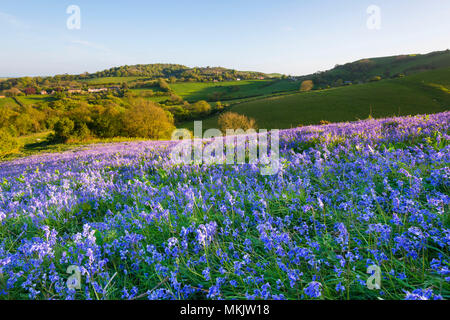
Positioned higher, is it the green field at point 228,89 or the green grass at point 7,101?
the green field at point 228,89

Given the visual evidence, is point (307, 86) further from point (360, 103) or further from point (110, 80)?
point (110, 80)

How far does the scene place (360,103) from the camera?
200 ft

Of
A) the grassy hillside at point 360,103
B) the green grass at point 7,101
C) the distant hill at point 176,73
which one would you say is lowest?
the grassy hillside at point 360,103

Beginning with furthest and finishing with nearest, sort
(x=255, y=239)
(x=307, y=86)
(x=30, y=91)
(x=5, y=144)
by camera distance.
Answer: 1. (x=30, y=91)
2. (x=307, y=86)
3. (x=5, y=144)
4. (x=255, y=239)

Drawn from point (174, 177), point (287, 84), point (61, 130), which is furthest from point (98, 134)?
point (287, 84)

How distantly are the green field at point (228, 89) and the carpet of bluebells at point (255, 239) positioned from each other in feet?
347

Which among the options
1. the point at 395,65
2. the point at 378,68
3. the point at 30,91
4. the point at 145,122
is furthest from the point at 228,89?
the point at 30,91

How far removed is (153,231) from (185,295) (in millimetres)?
1178

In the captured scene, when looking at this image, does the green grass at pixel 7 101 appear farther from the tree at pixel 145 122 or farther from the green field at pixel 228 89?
the tree at pixel 145 122

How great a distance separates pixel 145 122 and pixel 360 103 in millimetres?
55561

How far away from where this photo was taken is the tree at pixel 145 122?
42719 mm

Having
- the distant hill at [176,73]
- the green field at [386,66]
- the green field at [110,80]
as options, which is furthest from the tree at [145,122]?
the green field at [110,80]

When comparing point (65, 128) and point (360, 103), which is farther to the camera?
point (360, 103)
